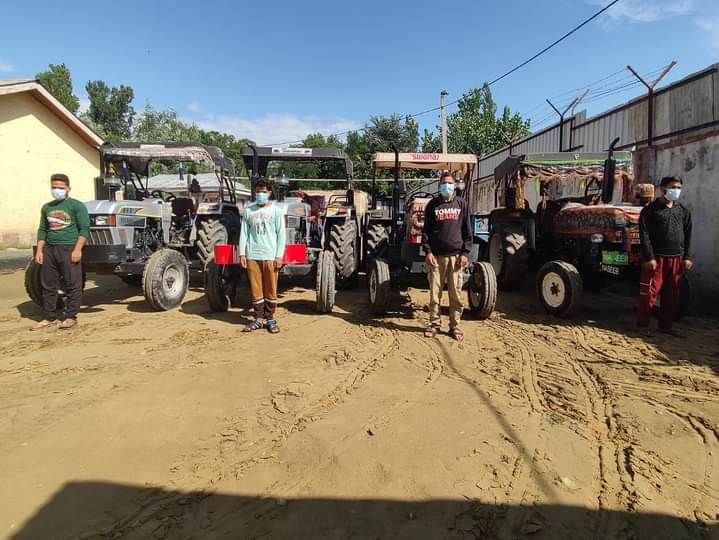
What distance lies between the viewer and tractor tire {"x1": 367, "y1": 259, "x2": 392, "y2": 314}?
588 cm

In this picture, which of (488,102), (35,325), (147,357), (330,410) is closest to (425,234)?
(330,410)

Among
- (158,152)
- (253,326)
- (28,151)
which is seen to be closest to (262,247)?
(253,326)

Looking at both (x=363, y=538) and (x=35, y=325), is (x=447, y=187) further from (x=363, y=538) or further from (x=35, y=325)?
(x=35, y=325)

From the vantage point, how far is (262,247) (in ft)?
17.8

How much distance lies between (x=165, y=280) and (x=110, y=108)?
54.7 metres

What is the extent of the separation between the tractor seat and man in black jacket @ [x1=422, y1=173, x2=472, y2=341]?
4.81 metres

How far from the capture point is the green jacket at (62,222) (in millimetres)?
5477

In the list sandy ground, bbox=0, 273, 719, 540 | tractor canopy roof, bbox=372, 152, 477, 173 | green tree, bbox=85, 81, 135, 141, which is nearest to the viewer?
sandy ground, bbox=0, 273, 719, 540

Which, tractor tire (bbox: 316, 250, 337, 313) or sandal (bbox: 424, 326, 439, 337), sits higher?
tractor tire (bbox: 316, 250, 337, 313)

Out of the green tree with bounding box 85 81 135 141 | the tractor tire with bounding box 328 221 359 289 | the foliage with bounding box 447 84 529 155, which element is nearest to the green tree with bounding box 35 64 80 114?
the green tree with bounding box 85 81 135 141

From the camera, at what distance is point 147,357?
4.49m

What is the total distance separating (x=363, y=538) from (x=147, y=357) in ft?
10.6

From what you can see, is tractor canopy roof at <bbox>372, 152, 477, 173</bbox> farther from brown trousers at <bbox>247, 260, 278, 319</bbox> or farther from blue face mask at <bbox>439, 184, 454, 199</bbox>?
brown trousers at <bbox>247, 260, 278, 319</bbox>

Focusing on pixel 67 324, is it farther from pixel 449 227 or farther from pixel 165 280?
pixel 449 227
